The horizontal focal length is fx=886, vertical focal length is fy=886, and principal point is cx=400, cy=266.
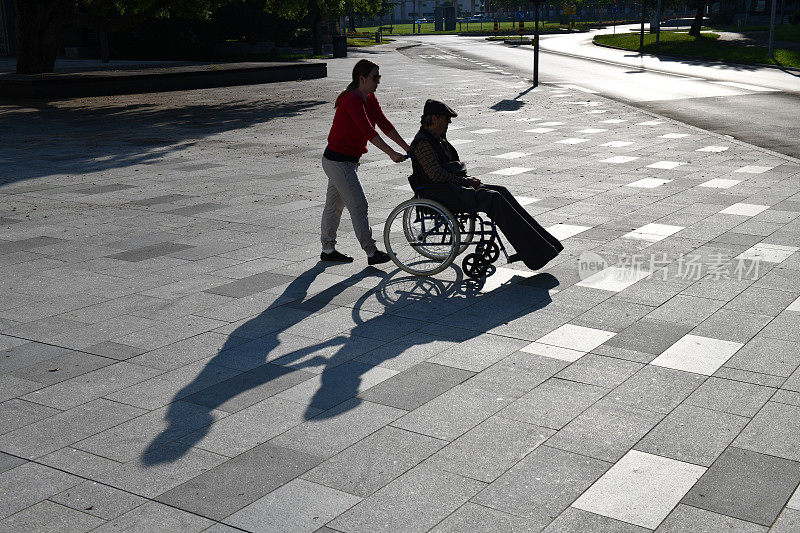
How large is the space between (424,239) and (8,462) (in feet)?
13.5

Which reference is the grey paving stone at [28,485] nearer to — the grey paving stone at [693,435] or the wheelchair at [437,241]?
the grey paving stone at [693,435]

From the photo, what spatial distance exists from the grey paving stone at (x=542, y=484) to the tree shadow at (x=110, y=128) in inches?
410

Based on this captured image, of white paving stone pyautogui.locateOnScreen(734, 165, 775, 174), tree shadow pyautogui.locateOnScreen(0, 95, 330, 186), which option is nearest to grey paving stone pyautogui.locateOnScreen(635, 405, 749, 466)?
white paving stone pyautogui.locateOnScreen(734, 165, 775, 174)

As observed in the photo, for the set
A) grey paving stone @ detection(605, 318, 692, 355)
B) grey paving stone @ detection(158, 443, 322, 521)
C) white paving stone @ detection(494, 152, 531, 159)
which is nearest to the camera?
grey paving stone @ detection(158, 443, 322, 521)

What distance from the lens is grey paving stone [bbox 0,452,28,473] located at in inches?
165

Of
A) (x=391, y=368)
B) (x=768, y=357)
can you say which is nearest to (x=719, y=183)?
(x=768, y=357)

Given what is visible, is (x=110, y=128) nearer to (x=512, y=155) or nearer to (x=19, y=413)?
(x=512, y=155)

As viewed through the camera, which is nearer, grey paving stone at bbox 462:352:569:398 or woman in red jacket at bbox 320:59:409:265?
grey paving stone at bbox 462:352:569:398

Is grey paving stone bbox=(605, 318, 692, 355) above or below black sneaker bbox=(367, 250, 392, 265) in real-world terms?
below

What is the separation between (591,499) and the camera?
3.81m

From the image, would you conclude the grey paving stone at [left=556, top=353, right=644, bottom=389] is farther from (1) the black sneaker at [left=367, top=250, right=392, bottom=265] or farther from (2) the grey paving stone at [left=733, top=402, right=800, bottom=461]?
(1) the black sneaker at [left=367, top=250, right=392, bottom=265]

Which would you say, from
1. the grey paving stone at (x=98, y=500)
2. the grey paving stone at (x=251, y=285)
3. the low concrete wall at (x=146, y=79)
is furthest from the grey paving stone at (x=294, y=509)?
the low concrete wall at (x=146, y=79)

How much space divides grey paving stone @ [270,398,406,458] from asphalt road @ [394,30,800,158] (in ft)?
36.9

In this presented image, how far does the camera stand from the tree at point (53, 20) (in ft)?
82.3
